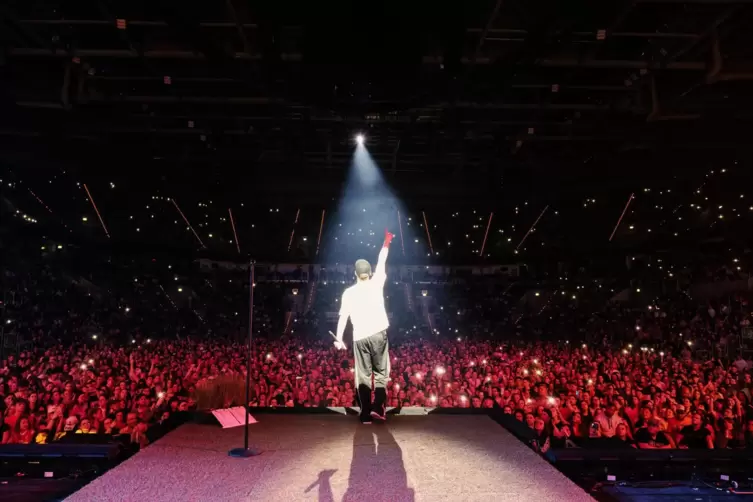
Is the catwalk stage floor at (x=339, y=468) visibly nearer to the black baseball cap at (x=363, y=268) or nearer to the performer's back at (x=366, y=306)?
the performer's back at (x=366, y=306)

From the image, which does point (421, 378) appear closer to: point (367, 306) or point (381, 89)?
point (367, 306)

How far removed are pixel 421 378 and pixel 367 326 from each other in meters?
6.43

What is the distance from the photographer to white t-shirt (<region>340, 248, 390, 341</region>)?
454cm

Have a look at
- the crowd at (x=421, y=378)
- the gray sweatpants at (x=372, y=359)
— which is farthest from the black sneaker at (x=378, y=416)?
A: the crowd at (x=421, y=378)

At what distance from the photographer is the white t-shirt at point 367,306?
14.9 ft

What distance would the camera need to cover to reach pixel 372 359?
4.58m

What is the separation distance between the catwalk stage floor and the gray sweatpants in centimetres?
42

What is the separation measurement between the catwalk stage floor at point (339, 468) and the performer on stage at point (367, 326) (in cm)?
40

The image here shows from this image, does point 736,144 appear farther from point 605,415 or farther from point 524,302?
point 524,302

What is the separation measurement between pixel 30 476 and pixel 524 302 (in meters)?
28.5

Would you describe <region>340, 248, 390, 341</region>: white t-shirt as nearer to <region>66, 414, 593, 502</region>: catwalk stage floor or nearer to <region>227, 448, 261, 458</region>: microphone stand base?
<region>66, 414, 593, 502</region>: catwalk stage floor

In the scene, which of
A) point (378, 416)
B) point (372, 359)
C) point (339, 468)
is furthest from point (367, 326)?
point (339, 468)

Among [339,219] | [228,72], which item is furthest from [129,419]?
[339,219]

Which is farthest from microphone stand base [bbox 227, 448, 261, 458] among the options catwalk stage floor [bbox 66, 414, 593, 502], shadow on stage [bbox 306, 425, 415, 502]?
shadow on stage [bbox 306, 425, 415, 502]
